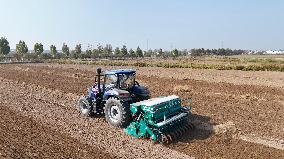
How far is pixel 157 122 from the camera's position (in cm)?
1066

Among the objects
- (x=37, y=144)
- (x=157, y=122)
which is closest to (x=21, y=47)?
(x=37, y=144)

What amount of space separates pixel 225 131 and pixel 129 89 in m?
3.73

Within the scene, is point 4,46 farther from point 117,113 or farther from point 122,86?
point 117,113

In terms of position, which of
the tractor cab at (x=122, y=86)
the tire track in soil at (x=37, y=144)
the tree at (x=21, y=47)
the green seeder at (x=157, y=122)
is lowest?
the tire track in soil at (x=37, y=144)

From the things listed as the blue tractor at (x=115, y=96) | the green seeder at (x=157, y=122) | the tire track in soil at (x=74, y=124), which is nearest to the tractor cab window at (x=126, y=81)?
the blue tractor at (x=115, y=96)

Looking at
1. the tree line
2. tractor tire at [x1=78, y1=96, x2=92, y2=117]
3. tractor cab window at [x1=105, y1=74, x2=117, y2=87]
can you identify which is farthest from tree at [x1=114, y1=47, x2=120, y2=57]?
tractor cab window at [x1=105, y1=74, x2=117, y2=87]

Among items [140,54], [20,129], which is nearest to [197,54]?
[140,54]

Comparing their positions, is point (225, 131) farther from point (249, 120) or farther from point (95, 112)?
point (95, 112)

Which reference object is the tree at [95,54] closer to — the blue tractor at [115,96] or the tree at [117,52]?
the tree at [117,52]

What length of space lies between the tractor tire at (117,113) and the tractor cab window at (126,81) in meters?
0.75

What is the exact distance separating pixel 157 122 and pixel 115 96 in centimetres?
200

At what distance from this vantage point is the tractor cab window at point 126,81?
1228 cm

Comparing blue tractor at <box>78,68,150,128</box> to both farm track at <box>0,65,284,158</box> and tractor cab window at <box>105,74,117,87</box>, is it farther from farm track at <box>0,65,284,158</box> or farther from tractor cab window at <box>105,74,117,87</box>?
farm track at <box>0,65,284,158</box>

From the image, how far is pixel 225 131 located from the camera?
11406mm
